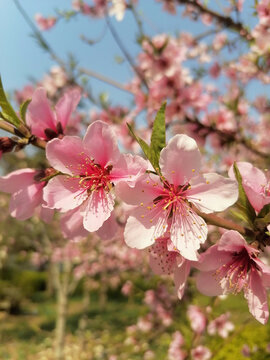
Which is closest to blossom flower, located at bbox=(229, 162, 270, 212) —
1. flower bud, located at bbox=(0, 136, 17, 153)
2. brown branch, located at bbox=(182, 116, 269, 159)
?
flower bud, located at bbox=(0, 136, 17, 153)

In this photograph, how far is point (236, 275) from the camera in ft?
3.37

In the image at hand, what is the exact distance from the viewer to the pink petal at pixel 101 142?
917 mm

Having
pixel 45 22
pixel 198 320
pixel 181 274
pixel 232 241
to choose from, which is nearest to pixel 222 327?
pixel 198 320

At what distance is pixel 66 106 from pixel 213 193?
59 cm

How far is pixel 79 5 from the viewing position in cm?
384

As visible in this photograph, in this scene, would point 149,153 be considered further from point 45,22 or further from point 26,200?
point 45,22

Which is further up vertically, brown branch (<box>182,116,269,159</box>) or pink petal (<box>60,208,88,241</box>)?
pink petal (<box>60,208,88,241</box>)

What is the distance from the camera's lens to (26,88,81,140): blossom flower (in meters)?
1.10

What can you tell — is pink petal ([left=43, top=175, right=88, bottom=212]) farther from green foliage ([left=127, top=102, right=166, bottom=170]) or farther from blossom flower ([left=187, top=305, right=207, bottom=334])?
blossom flower ([left=187, top=305, right=207, bottom=334])

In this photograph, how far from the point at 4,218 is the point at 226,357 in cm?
834

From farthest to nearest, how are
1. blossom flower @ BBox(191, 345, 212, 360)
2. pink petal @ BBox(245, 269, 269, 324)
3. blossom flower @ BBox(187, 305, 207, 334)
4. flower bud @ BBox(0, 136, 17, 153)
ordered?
blossom flower @ BBox(187, 305, 207, 334) → blossom flower @ BBox(191, 345, 212, 360) → flower bud @ BBox(0, 136, 17, 153) → pink petal @ BBox(245, 269, 269, 324)

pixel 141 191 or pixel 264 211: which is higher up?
pixel 141 191

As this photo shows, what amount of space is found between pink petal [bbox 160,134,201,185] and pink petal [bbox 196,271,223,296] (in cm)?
33

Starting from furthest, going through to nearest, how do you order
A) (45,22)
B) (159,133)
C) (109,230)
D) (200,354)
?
(45,22) → (200,354) → (109,230) → (159,133)
